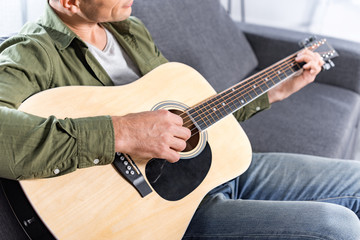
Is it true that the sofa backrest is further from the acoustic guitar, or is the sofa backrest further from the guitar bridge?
the guitar bridge

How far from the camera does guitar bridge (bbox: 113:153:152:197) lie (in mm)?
940

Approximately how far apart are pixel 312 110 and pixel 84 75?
1208 mm

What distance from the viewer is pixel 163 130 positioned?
98 centimetres

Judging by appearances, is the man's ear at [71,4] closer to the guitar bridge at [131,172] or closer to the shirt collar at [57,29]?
the shirt collar at [57,29]

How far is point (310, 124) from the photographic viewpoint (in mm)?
1789

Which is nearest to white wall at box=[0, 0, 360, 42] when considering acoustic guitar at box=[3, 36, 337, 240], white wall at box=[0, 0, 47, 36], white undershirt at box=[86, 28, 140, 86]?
white wall at box=[0, 0, 47, 36]

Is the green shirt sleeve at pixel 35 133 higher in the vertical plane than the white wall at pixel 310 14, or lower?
higher

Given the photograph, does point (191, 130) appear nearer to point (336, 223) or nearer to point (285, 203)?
point (285, 203)

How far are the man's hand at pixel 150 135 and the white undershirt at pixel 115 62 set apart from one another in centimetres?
27

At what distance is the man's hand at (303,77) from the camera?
1.43 meters

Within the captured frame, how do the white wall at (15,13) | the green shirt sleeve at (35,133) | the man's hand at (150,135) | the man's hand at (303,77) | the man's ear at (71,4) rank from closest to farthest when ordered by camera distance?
→ the green shirt sleeve at (35,133)
the man's hand at (150,135)
the man's ear at (71,4)
the white wall at (15,13)
the man's hand at (303,77)

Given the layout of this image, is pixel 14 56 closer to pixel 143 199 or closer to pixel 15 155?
pixel 15 155

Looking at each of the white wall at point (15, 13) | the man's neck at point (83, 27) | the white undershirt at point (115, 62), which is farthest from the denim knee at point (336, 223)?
the white wall at point (15, 13)

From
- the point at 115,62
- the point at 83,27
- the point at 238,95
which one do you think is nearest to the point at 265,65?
the point at 238,95
